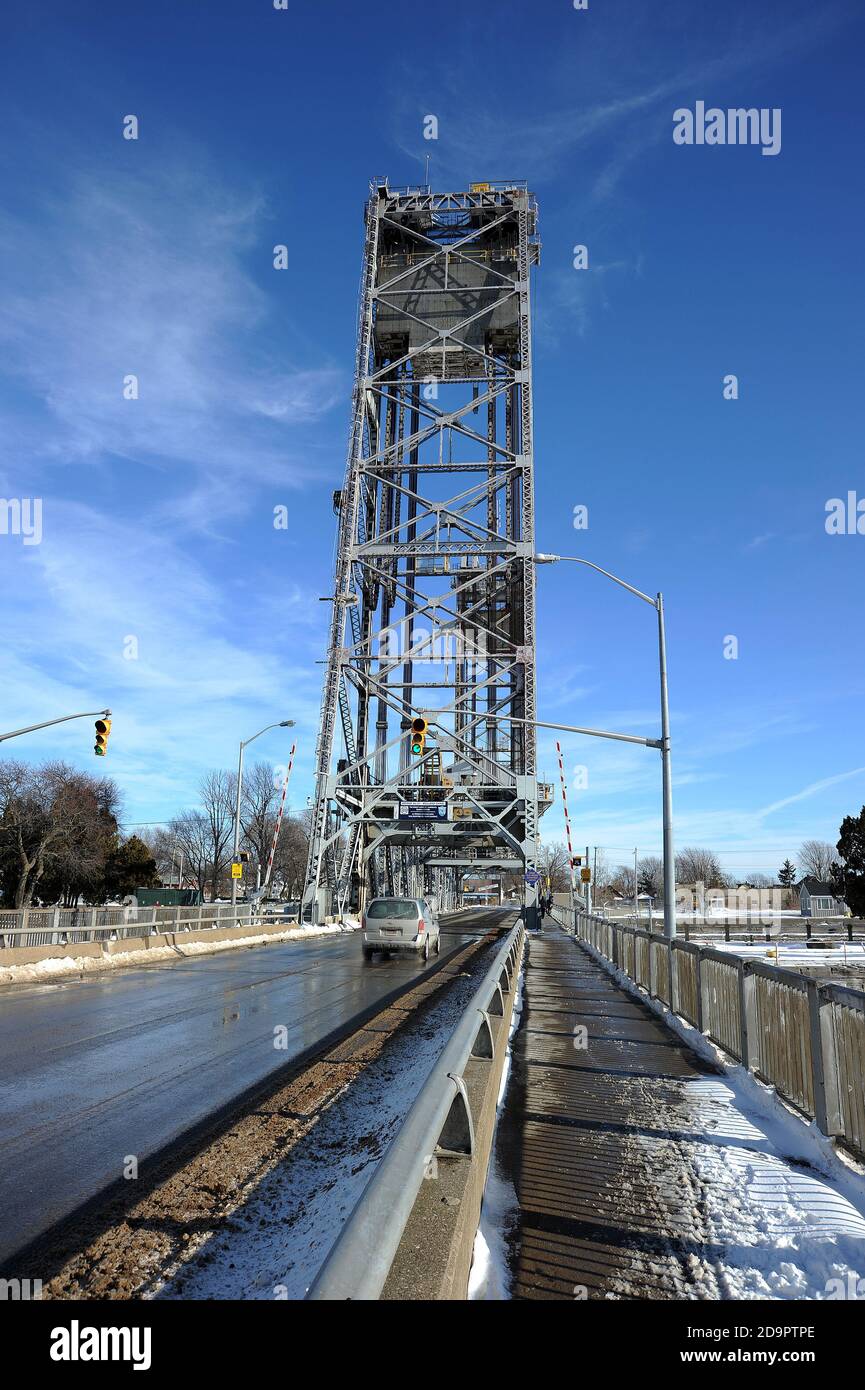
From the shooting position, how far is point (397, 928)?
21891mm

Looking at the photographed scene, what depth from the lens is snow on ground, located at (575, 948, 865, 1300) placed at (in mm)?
3986

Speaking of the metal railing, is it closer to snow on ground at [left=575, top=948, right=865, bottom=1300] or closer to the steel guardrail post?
snow on ground at [left=575, top=948, right=865, bottom=1300]

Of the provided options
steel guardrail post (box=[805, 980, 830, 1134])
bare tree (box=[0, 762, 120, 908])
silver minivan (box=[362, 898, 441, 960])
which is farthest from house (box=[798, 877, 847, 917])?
steel guardrail post (box=[805, 980, 830, 1134])

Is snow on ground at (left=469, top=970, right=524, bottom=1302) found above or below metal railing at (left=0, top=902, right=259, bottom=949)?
above

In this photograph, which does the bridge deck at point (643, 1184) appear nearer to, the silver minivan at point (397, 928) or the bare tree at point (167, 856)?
the silver minivan at point (397, 928)

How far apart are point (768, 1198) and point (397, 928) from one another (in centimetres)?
1733

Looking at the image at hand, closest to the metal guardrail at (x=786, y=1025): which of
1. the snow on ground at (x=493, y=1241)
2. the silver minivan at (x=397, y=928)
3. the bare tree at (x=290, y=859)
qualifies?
the snow on ground at (x=493, y=1241)

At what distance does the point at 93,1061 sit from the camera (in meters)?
8.63

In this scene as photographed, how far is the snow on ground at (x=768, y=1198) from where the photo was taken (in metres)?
3.99

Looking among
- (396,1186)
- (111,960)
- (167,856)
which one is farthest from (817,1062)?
(167,856)

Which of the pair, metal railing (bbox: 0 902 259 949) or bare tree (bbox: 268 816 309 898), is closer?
metal railing (bbox: 0 902 259 949)

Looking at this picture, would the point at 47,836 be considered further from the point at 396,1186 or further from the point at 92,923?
the point at 396,1186

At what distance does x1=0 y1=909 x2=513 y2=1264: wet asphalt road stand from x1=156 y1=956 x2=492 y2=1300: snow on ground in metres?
0.93
